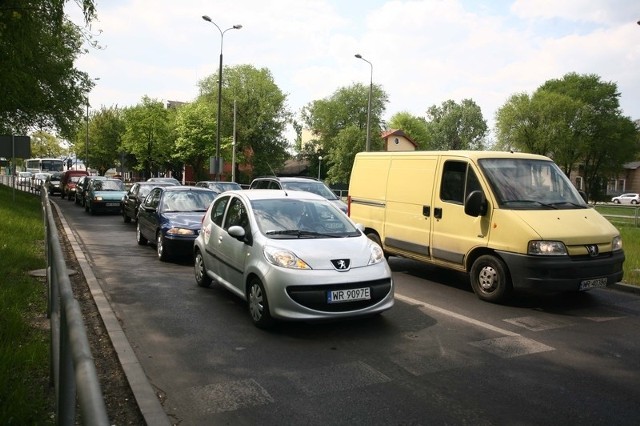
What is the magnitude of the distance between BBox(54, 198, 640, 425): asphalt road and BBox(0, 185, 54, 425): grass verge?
34.1 inches

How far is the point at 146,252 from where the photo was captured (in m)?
11.9

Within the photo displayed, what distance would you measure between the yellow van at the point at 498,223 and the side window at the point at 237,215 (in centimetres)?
317

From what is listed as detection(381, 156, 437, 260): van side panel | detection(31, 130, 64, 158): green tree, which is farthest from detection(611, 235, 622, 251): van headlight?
detection(31, 130, 64, 158): green tree

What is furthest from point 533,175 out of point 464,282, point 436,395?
point 436,395

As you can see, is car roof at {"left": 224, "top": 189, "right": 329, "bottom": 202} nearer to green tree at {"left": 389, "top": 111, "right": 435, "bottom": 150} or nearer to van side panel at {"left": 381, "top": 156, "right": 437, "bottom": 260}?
van side panel at {"left": 381, "top": 156, "right": 437, "bottom": 260}

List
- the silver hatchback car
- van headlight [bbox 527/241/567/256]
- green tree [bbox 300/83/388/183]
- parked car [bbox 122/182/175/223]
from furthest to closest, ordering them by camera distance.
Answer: green tree [bbox 300/83/388/183] → parked car [bbox 122/182/175/223] → van headlight [bbox 527/241/567/256] → the silver hatchback car

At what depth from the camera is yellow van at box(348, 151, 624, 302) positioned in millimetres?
7004

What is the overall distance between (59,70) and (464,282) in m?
21.1

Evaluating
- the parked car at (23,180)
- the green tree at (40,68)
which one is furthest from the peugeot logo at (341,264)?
the parked car at (23,180)

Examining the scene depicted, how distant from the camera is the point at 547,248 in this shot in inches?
274

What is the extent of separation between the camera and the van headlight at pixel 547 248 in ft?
22.8

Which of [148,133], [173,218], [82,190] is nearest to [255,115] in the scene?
[148,133]

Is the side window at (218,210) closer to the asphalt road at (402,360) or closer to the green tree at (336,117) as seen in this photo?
the asphalt road at (402,360)

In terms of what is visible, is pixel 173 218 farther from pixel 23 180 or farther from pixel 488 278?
pixel 23 180
